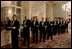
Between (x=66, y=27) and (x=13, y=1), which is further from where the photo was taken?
(x=66, y=27)

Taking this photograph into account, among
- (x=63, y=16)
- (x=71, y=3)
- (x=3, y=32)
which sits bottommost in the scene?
(x=3, y=32)

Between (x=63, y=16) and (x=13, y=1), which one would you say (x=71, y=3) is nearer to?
(x=63, y=16)

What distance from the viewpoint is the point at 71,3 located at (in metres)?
2.52

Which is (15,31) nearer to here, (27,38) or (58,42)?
(27,38)

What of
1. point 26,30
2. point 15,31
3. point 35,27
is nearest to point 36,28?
point 35,27

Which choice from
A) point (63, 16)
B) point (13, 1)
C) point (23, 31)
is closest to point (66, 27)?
point (63, 16)

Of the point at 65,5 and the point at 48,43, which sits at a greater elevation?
the point at 65,5

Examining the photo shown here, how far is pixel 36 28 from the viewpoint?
8.46 ft

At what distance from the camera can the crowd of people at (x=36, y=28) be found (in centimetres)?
250

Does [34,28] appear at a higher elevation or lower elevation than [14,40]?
higher

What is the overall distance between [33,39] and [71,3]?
659 mm

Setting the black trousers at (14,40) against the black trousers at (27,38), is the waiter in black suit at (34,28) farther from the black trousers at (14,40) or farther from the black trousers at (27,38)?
the black trousers at (14,40)

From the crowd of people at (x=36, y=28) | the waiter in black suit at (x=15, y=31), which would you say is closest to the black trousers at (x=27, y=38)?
the crowd of people at (x=36, y=28)

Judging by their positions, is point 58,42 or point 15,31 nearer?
A: point 15,31
